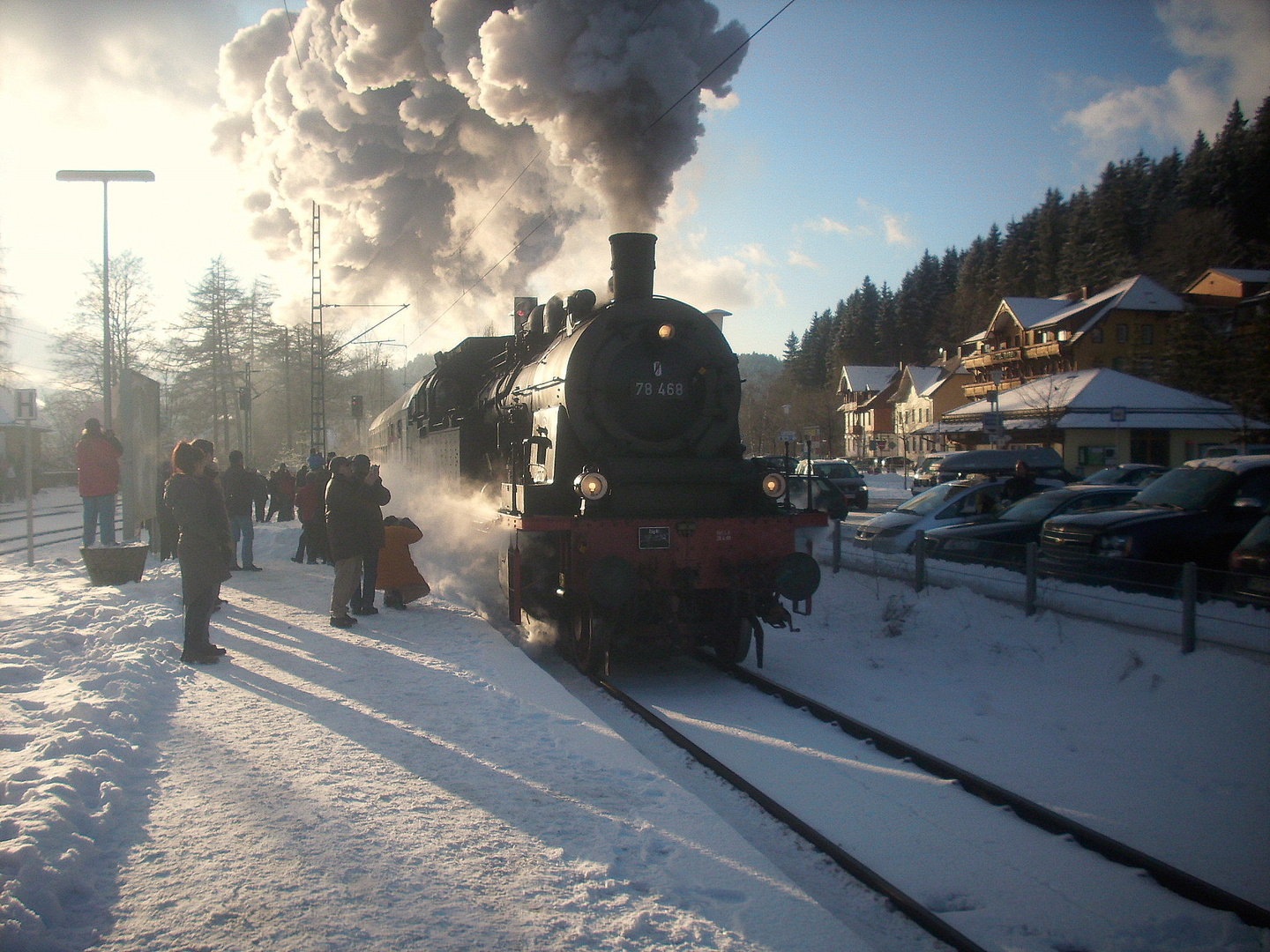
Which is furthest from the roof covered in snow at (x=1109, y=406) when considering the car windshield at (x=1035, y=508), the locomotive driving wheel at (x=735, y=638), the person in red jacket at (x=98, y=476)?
the person in red jacket at (x=98, y=476)

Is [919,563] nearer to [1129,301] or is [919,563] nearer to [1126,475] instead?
[1126,475]

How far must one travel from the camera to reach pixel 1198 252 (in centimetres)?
4862

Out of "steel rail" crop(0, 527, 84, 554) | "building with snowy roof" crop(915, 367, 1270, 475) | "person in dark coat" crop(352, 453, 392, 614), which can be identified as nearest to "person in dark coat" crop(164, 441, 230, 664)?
"person in dark coat" crop(352, 453, 392, 614)

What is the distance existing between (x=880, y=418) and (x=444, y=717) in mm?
72264

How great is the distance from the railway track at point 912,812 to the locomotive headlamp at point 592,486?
1.57 metres

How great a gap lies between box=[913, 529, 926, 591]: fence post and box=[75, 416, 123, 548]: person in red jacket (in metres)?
10.6

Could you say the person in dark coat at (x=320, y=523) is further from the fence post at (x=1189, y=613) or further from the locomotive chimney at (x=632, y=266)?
the fence post at (x=1189, y=613)

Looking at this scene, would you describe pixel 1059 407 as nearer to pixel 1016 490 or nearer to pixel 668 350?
pixel 1016 490

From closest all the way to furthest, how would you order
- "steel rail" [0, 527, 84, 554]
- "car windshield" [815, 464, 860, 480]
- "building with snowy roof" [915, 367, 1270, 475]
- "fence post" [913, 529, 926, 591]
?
1. "fence post" [913, 529, 926, 591]
2. "steel rail" [0, 527, 84, 554]
3. "car windshield" [815, 464, 860, 480]
4. "building with snowy roof" [915, 367, 1270, 475]

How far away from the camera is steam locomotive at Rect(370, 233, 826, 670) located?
6.75 m

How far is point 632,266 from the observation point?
7641 mm

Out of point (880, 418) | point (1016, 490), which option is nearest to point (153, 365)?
point (1016, 490)

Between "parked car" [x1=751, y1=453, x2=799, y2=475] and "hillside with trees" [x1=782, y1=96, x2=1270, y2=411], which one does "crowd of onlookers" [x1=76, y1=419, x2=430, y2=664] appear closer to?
"parked car" [x1=751, y1=453, x2=799, y2=475]

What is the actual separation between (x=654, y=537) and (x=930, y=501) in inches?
359
